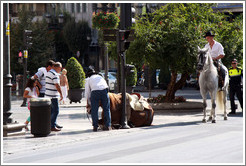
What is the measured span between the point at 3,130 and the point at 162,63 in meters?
8.15

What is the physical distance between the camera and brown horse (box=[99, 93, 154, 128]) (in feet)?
51.0

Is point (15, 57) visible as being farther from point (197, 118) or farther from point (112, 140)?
point (112, 140)

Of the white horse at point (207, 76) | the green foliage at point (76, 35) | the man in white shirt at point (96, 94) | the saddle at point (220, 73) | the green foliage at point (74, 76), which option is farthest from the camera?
the green foliage at point (76, 35)

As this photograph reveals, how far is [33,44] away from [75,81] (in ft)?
70.7

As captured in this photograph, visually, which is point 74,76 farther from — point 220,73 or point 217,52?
point 217,52


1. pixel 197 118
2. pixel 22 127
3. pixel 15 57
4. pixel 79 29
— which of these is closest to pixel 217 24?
pixel 197 118

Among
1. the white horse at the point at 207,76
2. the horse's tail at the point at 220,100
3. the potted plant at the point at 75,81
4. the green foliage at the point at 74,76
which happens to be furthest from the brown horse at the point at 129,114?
the green foliage at the point at 74,76

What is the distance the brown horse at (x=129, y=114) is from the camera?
1555 cm

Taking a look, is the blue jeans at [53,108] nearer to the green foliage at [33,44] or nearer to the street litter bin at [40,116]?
the street litter bin at [40,116]

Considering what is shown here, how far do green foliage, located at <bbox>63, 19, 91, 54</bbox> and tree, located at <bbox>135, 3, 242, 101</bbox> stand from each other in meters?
47.8

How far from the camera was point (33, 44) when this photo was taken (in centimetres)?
4841

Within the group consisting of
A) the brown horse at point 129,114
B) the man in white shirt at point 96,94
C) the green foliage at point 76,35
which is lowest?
the brown horse at point 129,114

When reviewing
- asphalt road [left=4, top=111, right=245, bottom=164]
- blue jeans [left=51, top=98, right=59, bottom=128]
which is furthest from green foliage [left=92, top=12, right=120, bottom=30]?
blue jeans [left=51, top=98, right=59, bottom=128]

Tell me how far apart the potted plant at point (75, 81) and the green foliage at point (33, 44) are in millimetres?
17635
